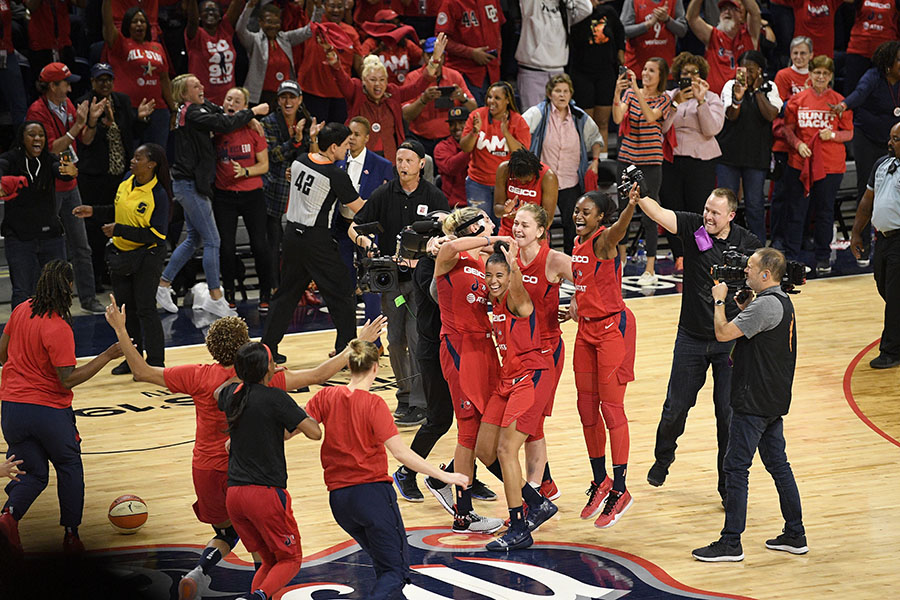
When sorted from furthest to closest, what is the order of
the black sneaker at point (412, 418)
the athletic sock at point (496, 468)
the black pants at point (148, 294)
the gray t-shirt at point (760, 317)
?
1. the black pants at point (148, 294)
2. the black sneaker at point (412, 418)
3. the athletic sock at point (496, 468)
4. the gray t-shirt at point (760, 317)

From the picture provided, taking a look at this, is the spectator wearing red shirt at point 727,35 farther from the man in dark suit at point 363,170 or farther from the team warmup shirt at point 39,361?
the team warmup shirt at point 39,361

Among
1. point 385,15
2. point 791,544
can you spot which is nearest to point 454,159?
point 385,15

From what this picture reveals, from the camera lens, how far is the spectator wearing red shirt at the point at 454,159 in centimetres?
1191

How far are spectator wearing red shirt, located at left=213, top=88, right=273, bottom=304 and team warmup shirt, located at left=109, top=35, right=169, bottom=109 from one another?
1283 millimetres

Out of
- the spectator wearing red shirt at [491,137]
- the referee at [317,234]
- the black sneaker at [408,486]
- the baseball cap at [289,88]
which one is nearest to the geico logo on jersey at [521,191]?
the spectator wearing red shirt at [491,137]

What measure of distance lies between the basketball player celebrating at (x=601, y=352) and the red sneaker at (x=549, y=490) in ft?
0.86

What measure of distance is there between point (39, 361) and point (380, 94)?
6.49 meters

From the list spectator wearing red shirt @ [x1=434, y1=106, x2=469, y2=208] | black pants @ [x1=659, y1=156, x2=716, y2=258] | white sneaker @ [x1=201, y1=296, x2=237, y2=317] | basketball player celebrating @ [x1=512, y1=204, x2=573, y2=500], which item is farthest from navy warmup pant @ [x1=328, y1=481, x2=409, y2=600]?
black pants @ [x1=659, y1=156, x2=716, y2=258]

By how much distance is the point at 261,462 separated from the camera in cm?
522

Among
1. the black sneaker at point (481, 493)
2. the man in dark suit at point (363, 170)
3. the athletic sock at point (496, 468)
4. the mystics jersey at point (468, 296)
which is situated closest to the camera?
the mystics jersey at point (468, 296)

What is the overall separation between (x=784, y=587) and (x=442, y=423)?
227 centimetres

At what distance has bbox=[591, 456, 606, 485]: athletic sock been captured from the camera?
678 centimetres

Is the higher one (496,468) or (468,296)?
(468,296)

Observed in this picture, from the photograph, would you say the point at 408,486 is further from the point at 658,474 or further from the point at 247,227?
the point at 247,227
